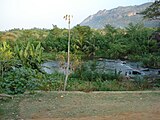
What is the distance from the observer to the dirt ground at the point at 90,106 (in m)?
4.92

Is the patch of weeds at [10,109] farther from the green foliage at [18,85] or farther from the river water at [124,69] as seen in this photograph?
the river water at [124,69]

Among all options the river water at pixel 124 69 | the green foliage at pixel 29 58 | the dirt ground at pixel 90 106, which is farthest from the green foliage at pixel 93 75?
the dirt ground at pixel 90 106

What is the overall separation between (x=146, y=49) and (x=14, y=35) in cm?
1397

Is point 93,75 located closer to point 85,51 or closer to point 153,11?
point 153,11

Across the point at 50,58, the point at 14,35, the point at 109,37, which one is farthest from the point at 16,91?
the point at 14,35

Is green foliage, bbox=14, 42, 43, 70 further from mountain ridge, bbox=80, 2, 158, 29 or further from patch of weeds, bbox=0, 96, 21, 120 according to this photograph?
mountain ridge, bbox=80, 2, 158, 29

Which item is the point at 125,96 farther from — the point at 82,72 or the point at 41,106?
the point at 82,72

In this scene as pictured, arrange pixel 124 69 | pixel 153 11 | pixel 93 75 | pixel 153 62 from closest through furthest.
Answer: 1. pixel 153 11
2. pixel 93 75
3. pixel 124 69
4. pixel 153 62

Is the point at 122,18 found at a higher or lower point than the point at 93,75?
higher

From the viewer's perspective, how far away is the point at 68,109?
540cm

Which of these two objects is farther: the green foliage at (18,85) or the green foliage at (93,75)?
the green foliage at (93,75)

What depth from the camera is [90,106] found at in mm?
5625

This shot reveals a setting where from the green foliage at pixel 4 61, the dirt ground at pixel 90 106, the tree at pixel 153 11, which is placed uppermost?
the tree at pixel 153 11

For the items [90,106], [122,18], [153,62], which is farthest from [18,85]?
[122,18]
